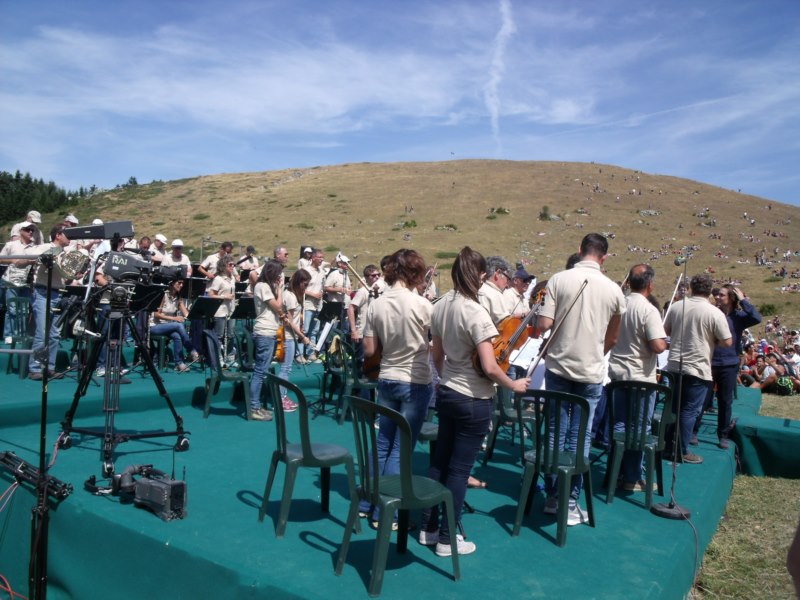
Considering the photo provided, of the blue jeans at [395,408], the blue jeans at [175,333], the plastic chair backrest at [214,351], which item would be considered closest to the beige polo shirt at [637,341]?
the blue jeans at [395,408]

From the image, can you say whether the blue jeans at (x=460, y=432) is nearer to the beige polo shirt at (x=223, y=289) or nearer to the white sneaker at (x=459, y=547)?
the white sneaker at (x=459, y=547)

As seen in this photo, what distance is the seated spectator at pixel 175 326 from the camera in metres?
9.66

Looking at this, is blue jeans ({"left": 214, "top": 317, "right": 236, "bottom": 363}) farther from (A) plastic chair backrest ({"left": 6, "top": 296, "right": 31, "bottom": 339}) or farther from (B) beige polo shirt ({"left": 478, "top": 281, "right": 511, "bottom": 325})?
(B) beige polo shirt ({"left": 478, "top": 281, "right": 511, "bottom": 325})

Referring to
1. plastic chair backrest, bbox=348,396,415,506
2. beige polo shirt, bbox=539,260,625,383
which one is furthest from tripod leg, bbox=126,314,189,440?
beige polo shirt, bbox=539,260,625,383

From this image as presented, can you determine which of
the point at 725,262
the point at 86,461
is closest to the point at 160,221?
the point at 725,262

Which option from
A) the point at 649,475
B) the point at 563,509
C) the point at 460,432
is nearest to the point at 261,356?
the point at 460,432

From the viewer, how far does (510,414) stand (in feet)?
20.4

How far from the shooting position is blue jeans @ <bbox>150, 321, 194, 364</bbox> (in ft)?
31.6

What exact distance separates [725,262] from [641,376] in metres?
48.0

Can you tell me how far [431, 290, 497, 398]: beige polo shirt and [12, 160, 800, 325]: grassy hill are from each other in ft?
106

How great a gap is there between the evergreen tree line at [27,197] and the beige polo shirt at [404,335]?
222 ft

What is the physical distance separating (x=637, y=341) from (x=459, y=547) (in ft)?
8.77

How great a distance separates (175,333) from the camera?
9797 millimetres

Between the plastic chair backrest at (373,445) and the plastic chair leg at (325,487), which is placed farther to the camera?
the plastic chair leg at (325,487)
